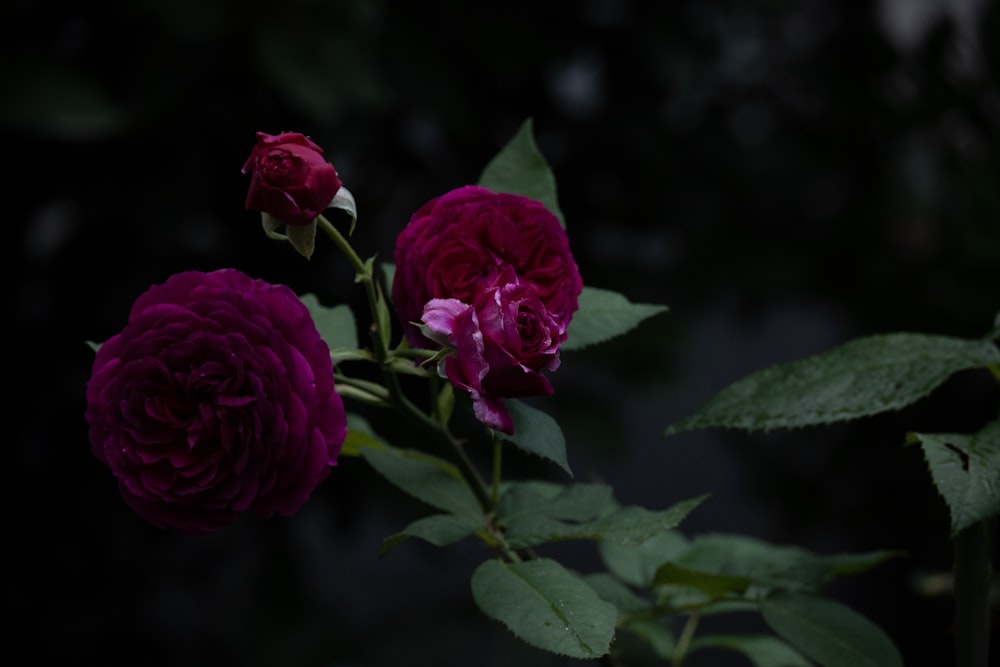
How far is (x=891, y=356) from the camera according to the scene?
49cm

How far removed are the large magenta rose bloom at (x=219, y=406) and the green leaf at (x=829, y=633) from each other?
223 mm

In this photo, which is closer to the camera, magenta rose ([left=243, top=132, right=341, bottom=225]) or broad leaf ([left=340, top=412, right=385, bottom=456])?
magenta rose ([left=243, top=132, right=341, bottom=225])

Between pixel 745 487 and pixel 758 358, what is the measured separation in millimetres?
1521

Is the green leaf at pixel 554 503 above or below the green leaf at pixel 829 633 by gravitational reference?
above

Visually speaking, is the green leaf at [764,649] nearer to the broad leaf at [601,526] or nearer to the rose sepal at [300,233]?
the broad leaf at [601,526]

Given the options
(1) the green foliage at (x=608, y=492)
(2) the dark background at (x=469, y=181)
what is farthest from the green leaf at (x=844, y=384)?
(2) the dark background at (x=469, y=181)

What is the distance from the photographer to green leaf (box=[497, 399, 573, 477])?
0.39 m

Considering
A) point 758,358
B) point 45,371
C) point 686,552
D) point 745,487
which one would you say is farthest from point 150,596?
point 758,358

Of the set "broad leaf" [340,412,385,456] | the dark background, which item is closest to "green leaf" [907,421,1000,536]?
"broad leaf" [340,412,385,456]

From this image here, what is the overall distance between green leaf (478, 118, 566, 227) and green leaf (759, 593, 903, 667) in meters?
0.21

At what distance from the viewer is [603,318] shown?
482 millimetres

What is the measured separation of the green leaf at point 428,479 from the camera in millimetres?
479

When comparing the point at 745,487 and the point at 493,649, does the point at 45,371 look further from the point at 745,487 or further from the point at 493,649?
the point at 745,487

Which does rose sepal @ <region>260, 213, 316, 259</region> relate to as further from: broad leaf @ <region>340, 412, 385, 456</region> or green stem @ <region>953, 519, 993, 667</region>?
green stem @ <region>953, 519, 993, 667</region>
